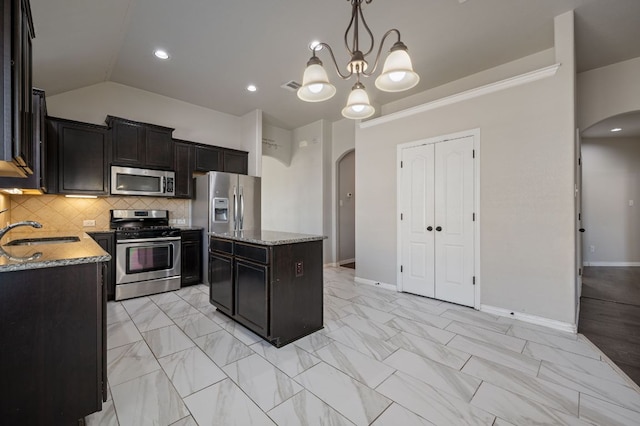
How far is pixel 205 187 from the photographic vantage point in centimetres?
452

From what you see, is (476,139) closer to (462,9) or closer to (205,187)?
(462,9)

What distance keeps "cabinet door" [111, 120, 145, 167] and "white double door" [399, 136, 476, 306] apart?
12.8ft

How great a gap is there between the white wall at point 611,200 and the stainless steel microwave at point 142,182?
344 inches

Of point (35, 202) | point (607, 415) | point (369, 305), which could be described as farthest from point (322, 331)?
point (35, 202)

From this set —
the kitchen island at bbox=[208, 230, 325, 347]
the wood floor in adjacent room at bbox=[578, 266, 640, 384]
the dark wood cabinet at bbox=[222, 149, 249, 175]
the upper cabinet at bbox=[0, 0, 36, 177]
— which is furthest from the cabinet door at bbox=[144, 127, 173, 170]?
the wood floor in adjacent room at bbox=[578, 266, 640, 384]

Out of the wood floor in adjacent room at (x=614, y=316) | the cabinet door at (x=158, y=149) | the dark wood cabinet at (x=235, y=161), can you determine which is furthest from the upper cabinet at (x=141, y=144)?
the wood floor in adjacent room at (x=614, y=316)

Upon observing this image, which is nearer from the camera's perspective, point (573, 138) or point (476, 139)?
point (573, 138)

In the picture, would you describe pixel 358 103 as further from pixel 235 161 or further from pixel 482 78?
pixel 235 161

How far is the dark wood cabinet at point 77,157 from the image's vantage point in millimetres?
3496

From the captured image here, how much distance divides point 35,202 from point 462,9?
217 inches

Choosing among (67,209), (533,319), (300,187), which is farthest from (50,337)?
(300,187)

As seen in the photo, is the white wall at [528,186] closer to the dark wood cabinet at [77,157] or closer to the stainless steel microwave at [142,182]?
the stainless steel microwave at [142,182]

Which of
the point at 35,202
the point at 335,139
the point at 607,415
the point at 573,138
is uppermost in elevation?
the point at 335,139

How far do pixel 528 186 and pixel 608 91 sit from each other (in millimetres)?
1926
